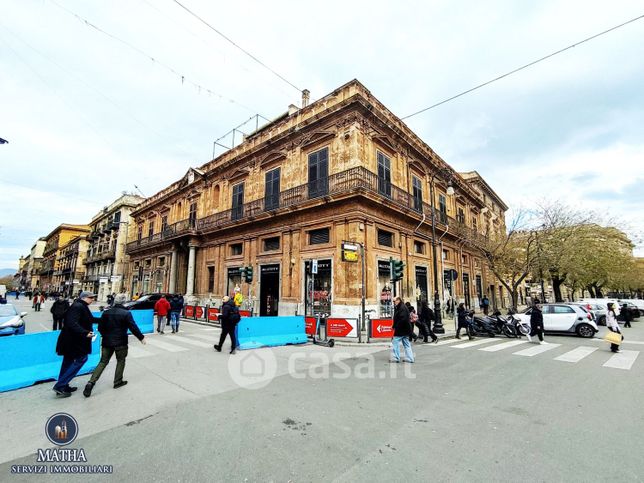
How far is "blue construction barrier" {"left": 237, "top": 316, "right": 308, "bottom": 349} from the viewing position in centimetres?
992

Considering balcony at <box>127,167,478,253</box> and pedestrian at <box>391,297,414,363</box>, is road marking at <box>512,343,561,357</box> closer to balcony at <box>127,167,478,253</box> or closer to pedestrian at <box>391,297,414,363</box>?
pedestrian at <box>391,297,414,363</box>

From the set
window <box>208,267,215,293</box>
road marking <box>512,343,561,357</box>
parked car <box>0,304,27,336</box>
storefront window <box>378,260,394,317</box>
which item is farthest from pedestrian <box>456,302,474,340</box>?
window <box>208,267,215,293</box>

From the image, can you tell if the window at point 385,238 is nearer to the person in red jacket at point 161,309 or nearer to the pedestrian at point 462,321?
the pedestrian at point 462,321

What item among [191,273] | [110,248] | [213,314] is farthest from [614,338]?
[110,248]

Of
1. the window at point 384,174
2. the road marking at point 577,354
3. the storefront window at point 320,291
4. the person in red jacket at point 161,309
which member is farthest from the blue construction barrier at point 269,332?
Answer: the window at point 384,174

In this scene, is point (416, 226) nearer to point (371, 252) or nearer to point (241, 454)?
point (371, 252)

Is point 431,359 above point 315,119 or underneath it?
underneath

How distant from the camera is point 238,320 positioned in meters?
9.15

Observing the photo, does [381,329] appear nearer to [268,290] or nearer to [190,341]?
[190,341]

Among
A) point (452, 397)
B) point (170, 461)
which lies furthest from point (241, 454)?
point (452, 397)

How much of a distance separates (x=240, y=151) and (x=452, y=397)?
21579mm

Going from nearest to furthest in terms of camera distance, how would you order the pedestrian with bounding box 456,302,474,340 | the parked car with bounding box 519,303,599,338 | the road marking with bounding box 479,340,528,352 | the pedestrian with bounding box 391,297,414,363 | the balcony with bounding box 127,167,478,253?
the pedestrian with bounding box 391,297,414,363 < the road marking with bounding box 479,340,528,352 < the pedestrian with bounding box 456,302,474,340 < the parked car with bounding box 519,303,599,338 < the balcony with bounding box 127,167,478,253

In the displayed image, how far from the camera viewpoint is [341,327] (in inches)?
452

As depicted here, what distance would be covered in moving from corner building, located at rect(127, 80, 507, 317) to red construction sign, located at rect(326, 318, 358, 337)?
2960 millimetres
